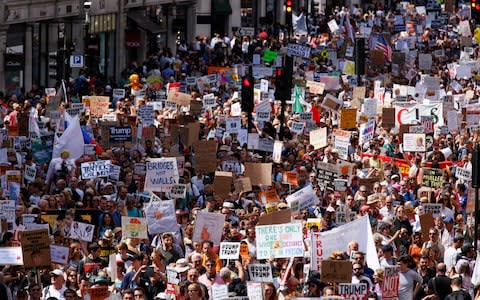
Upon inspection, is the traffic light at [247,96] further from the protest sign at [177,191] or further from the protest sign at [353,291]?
the protest sign at [353,291]

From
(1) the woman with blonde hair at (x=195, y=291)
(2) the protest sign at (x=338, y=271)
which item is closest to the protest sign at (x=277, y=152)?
(2) the protest sign at (x=338, y=271)

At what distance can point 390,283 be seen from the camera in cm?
2183

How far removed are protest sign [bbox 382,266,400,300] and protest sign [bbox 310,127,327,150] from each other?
1442 centimetres

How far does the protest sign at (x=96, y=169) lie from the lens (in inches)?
1201

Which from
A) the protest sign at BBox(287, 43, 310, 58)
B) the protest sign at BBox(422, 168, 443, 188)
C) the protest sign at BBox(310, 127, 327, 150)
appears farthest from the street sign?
the protest sign at BBox(422, 168, 443, 188)

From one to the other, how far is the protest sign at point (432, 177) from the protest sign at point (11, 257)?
10.6 metres

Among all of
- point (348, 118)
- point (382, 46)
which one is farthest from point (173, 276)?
point (382, 46)

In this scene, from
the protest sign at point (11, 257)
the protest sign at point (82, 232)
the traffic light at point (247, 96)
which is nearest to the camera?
the protest sign at point (11, 257)

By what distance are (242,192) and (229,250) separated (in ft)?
23.6

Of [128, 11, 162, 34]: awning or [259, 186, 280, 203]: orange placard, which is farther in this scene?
[128, 11, 162, 34]: awning

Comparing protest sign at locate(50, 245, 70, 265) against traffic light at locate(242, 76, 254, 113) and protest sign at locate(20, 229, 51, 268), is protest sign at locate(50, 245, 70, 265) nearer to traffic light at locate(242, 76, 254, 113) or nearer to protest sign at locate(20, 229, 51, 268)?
protest sign at locate(20, 229, 51, 268)

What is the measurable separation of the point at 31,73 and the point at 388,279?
3214 cm

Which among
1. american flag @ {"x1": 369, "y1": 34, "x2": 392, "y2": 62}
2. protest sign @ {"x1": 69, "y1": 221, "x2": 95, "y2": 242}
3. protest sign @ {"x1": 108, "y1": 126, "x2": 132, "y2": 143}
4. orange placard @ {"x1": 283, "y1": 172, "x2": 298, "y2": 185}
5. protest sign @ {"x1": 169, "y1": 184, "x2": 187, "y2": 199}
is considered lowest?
orange placard @ {"x1": 283, "y1": 172, "x2": 298, "y2": 185}

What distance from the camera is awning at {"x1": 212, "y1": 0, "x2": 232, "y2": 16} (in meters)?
75.9
